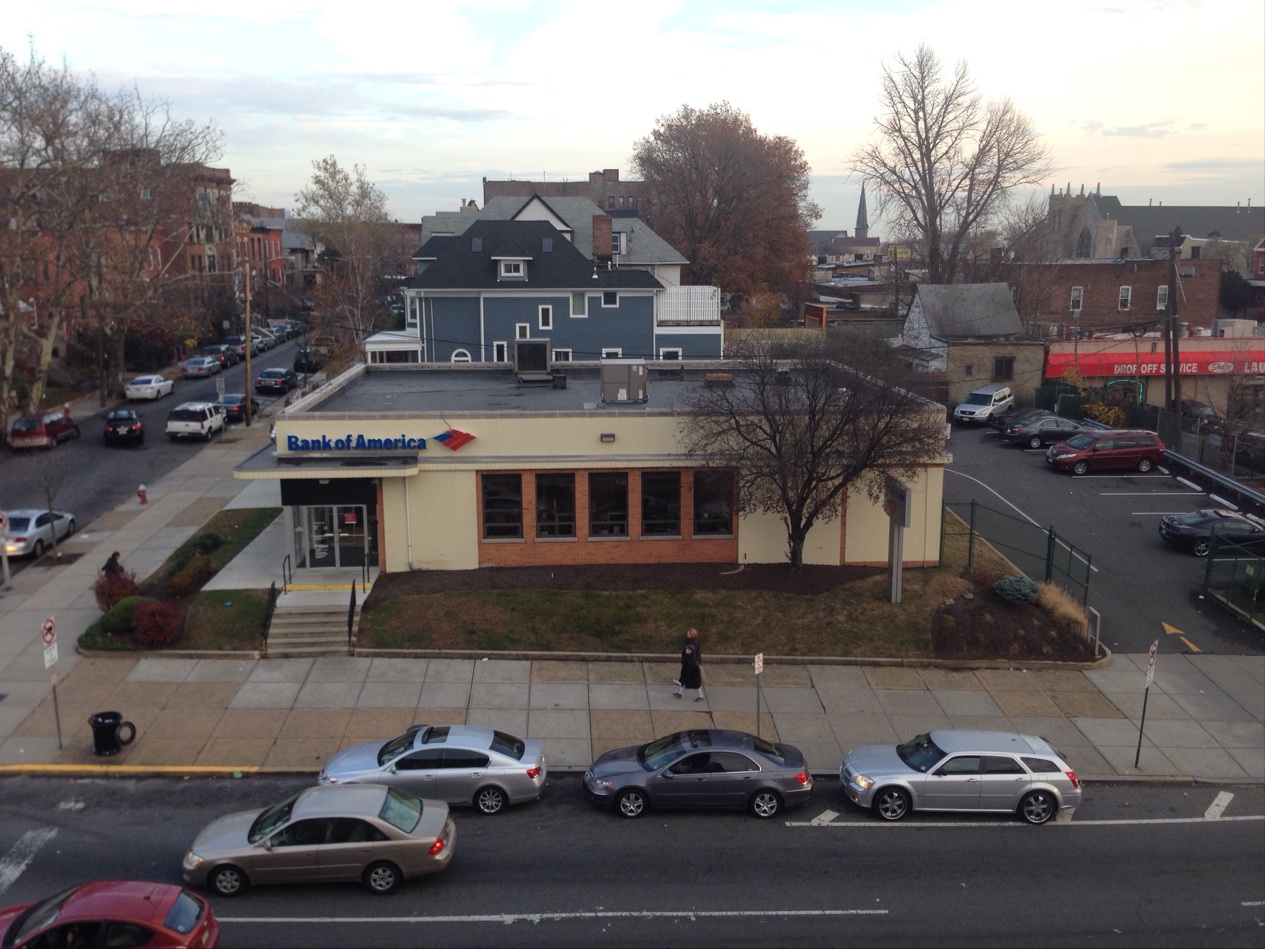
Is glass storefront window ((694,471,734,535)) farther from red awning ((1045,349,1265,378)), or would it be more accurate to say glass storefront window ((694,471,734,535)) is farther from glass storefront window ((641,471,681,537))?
red awning ((1045,349,1265,378))

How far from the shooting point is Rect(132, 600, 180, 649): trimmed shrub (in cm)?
2291

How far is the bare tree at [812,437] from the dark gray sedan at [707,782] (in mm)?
9799

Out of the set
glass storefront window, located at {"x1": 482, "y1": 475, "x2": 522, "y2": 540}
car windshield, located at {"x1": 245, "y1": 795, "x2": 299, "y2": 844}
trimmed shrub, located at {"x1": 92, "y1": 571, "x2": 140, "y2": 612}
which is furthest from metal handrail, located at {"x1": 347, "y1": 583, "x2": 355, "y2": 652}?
car windshield, located at {"x1": 245, "y1": 795, "x2": 299, "y2": 844}

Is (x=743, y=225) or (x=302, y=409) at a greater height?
(x=743, y=225)

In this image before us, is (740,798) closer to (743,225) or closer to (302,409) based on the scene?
(302,409)

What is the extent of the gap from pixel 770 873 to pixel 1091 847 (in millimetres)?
5171

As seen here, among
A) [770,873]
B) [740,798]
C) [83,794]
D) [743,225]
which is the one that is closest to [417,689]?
[83,794]

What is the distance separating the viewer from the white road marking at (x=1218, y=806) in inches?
685

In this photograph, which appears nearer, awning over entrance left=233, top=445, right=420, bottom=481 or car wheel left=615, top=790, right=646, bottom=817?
car wheel left=615, top=790, right=646, bottom=817

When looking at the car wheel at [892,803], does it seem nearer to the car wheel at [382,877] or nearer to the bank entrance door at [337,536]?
the car wheel at [382,877]

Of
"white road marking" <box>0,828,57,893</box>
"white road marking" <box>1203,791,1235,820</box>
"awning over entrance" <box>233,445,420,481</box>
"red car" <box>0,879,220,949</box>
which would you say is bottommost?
"white road marking" <box>1203,791,1235,820</box>

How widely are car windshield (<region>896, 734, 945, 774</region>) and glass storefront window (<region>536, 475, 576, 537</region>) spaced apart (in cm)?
1169

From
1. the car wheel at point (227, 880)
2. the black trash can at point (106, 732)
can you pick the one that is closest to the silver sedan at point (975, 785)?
the car wheel at point (227, 880)

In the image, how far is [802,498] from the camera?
2577 centimetres
